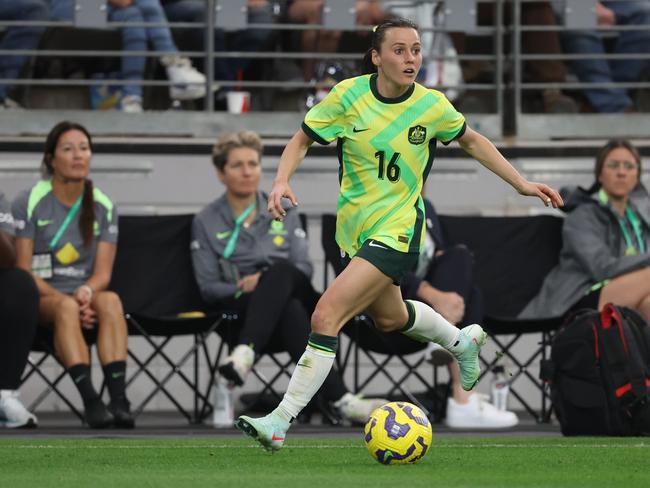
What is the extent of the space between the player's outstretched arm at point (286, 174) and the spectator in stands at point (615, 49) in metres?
5.82

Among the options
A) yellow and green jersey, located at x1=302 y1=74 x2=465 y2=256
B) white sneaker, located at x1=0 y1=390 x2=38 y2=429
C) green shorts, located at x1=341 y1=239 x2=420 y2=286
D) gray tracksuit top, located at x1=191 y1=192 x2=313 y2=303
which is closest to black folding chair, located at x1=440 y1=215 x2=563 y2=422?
gray tracksuit top, located at x1=191 y1=192 x2=313 y2=303

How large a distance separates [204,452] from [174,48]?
539 centimetres

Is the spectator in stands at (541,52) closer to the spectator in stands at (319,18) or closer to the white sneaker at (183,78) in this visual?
the spectator in stands at (319,18)

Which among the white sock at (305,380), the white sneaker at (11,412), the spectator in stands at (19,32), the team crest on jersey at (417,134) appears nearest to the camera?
the white sock at (305,380)

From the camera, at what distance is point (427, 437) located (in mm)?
6730

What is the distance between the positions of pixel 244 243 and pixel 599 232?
7.79 feet

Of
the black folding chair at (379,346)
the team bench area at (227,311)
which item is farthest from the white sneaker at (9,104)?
the black folding chair at (379,346)

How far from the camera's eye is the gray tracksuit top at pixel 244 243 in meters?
10.4

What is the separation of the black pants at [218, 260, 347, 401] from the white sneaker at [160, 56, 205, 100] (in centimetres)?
276

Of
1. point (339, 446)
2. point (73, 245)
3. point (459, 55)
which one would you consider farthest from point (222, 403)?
point (459, 55)

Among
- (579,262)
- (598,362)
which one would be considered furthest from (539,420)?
(598,362)

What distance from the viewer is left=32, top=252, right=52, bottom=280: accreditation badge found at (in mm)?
10125

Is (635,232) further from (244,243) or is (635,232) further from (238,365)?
(238,365)

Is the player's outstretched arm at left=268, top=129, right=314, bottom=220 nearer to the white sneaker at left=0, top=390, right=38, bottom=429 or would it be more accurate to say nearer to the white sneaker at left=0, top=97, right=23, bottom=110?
the white sneaker at left=0, top=390, right=38, bottom=429
